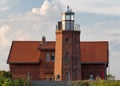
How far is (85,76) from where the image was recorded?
63.4 metres

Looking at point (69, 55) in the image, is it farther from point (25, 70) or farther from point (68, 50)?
point (25, 70)

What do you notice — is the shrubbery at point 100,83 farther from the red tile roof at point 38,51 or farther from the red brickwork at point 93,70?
the red tile roof at point 38,51

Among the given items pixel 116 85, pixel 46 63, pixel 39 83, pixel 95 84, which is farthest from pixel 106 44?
pixel 116 85

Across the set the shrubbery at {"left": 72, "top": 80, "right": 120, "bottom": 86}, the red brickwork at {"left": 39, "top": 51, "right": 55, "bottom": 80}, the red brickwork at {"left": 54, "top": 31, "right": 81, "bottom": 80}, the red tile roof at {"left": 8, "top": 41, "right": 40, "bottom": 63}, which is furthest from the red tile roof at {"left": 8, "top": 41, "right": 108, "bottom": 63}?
the shrubbery at {"left": 72, "top": 80, "right": 120, "bottom": 86}

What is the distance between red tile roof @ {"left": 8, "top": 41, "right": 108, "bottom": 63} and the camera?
63.9m

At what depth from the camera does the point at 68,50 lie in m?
59.4

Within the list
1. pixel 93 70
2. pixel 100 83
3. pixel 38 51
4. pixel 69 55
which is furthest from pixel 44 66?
pixel 100 83

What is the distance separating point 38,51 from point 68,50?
7324 mm

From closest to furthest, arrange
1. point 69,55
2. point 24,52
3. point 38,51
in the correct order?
point 69,55 < point 38,51 < point 24,52

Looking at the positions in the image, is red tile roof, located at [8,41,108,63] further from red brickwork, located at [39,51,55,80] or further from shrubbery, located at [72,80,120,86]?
shrubbery, located at [72,80,120,86]

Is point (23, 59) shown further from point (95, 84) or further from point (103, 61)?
point (95, 84)

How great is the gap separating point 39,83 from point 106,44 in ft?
53.2

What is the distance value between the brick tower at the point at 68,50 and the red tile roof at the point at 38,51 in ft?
13.0

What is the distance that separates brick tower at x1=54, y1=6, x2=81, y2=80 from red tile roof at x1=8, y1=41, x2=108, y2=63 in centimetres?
395
